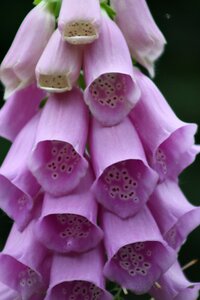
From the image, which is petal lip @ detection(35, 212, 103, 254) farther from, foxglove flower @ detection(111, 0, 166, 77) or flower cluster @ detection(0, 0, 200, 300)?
foxglove flower @ detection(111, 0, 166, 77)

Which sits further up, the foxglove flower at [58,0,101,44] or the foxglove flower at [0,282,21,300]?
the foxglove flower at [58,0,101,44]

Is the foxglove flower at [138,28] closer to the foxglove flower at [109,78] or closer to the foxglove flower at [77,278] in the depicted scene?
the foxglove flower at [109,78]

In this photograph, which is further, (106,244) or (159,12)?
(159,12)

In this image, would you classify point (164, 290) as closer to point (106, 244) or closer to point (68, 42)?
point (106, 244)

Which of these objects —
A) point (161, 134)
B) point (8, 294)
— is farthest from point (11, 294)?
point (161, 134)

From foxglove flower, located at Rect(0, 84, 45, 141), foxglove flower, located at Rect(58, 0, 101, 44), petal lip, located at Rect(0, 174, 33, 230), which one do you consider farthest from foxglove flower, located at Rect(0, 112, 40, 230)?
foxglove flower, located at Rect(58, 0, 101, 44)

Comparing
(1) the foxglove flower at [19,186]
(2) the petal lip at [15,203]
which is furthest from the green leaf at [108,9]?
(2) the petal lip at [15,203]

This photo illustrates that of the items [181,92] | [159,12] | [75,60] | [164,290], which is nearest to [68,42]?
[75,60]
